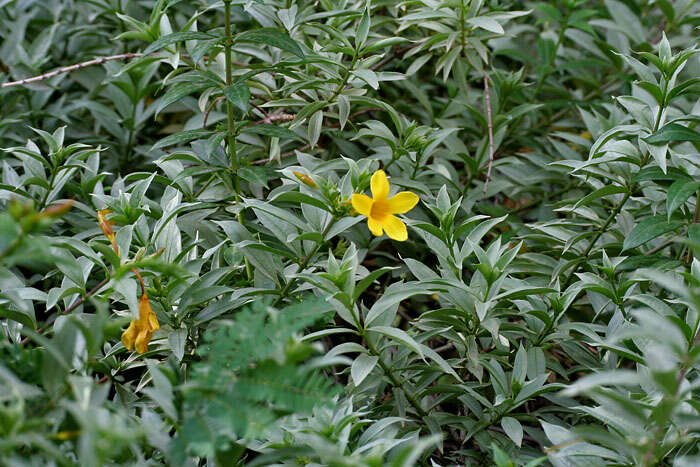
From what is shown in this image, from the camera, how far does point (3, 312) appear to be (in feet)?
3.80

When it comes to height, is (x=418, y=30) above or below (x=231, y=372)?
above

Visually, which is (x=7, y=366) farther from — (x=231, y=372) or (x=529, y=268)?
(x=529, y=268)

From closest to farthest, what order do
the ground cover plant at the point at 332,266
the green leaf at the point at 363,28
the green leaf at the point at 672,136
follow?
the ground cover plant at the point at 332,266 → the green leaf at the point at 672,136 → the green leaf at the point at 363,28

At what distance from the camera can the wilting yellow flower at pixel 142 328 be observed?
1127mm

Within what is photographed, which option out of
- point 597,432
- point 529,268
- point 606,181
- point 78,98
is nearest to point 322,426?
point 597,432

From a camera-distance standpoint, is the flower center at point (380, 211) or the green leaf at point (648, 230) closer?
the flower center at point (380, 211)

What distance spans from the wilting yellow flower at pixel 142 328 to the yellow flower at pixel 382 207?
417mm

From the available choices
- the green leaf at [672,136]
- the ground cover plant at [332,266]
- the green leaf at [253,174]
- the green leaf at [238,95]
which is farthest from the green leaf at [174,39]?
the green leaf at [672,136]

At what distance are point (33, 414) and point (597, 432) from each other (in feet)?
2.45

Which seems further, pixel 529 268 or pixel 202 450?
pixel 529 268

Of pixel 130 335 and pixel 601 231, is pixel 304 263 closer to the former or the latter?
pixel 130 335

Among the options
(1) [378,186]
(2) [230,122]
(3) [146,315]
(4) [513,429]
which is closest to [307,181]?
(1) [378,186]

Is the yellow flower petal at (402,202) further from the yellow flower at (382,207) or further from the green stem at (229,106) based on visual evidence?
the green stem at (229,106)

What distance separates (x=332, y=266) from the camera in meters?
1.15
